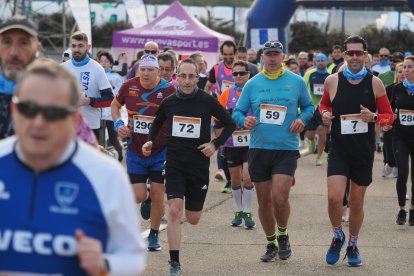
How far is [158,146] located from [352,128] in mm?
1800

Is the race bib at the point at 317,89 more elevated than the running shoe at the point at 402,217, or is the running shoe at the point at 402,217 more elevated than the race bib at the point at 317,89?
the race bib at the point at 317,89

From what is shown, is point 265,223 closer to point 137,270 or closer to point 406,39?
point 137,270

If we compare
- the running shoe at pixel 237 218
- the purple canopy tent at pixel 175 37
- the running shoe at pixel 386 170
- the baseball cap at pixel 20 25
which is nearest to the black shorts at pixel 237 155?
the running shoe at pixel 237 218

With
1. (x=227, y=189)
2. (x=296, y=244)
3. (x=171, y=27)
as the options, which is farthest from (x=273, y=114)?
(x=171, y=27)

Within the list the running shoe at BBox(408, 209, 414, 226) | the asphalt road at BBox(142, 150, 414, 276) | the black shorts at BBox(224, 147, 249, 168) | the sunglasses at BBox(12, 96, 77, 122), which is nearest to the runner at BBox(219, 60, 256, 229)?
the black shorts at BBox(224, 147, 249, 168)

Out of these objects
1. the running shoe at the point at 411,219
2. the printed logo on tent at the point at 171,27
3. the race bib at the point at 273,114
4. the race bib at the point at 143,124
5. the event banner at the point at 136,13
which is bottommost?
the running shoe at the point at 411,219

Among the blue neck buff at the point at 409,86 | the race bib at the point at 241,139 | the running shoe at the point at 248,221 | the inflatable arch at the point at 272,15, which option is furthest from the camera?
the inflatable arch at the point at 272,15

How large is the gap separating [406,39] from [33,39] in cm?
3832

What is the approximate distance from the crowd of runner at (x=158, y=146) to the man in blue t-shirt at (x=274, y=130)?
0.04ft

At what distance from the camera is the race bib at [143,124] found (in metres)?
9.12

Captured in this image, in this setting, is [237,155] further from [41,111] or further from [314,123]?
[41,111]

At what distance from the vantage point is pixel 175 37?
82.4 feet

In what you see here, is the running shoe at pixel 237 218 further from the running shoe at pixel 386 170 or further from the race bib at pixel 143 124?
the running shoe at pixel 386 170

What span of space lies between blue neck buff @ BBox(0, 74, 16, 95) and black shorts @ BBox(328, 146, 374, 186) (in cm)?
427
